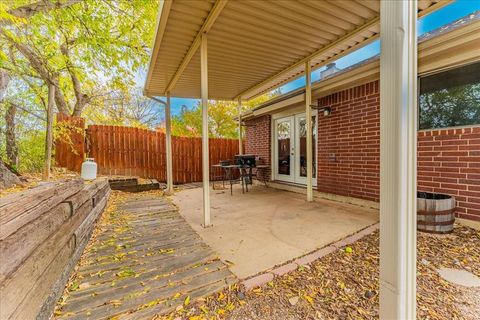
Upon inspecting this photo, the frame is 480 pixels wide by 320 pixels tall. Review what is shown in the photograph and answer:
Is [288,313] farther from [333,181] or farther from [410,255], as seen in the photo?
[333,181]

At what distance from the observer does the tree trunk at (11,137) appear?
533cm

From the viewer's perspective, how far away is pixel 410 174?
3.73ft

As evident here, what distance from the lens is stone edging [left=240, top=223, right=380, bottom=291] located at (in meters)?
1.92

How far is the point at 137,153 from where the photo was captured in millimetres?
7867

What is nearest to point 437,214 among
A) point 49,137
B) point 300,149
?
point 300,149

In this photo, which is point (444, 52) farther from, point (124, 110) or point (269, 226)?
point (124, 110)

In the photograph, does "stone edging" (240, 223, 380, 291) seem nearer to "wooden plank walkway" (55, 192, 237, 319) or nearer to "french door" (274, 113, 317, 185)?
"wooden plank walkway" (55, 192, 237, 319)

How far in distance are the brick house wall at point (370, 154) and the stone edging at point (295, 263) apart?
157cm

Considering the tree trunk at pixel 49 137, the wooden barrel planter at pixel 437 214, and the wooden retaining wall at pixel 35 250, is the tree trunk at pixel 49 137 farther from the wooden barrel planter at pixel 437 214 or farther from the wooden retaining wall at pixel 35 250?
the wooden barrel planter at pixel 437 214

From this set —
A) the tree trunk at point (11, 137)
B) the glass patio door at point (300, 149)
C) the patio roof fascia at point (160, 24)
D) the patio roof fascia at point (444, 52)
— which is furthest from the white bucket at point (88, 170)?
the patio roof fascia at point (444, 52)

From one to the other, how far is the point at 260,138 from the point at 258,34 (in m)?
4.54

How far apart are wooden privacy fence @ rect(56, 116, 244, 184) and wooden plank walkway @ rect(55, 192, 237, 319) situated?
4.75 m

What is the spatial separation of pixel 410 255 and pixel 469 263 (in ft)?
6.19

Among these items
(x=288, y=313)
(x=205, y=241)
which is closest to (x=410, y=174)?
(x=288, y=313)
